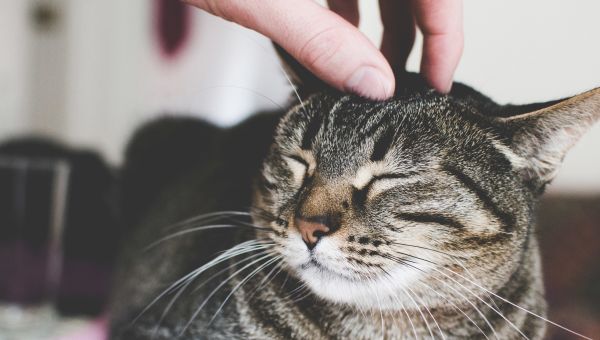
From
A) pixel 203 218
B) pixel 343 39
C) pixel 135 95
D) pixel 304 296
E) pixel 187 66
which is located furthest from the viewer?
pixel 135 95

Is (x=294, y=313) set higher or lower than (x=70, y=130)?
lower

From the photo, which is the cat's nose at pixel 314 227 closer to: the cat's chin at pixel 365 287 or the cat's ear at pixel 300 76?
the cat's chin at pixel 365 287

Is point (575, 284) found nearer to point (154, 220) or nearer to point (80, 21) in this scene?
point (154, 220)

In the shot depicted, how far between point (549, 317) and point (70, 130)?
1.26 metres

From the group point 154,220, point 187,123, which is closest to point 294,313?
point 154,220

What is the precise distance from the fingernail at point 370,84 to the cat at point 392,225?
2 cm

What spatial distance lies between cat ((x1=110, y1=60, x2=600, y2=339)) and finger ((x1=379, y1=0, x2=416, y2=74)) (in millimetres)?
74

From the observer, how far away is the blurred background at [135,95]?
2.20 ft

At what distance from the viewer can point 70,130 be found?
159cm

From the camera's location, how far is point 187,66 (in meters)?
1.33

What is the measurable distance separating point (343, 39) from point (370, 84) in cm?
6

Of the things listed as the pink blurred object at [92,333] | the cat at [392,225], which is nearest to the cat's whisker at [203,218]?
the cat at [392,225]

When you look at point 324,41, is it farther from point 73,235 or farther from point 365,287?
point 73,235

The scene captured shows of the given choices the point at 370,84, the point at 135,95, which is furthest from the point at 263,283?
the point at 135,95
